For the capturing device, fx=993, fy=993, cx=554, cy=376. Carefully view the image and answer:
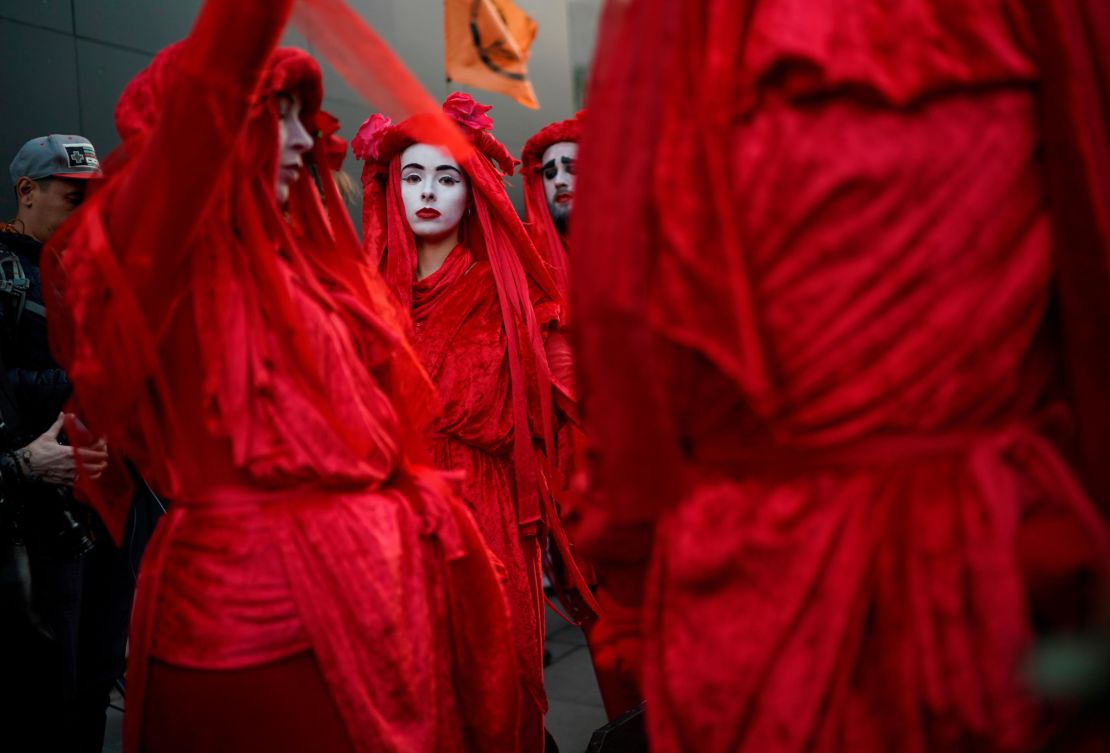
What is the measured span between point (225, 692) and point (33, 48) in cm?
334

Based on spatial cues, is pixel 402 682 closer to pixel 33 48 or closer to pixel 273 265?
pixel 273 265

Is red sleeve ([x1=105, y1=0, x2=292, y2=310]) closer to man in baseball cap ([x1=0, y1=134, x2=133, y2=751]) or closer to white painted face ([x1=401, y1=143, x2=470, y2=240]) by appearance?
man in baseball cap ([x1=0, y1=134, x2=133, y2=751])

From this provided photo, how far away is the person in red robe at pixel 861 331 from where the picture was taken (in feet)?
3.55

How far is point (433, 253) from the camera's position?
3.47m

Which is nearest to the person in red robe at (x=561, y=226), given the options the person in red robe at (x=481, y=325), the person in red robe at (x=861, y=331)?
the person in red robe at (x=481, y=325)

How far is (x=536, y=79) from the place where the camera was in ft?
19.0

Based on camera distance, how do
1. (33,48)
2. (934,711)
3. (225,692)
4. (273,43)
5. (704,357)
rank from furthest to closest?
1. (33,48)
2. (225,692)
3. (273,43)
4. (704,357)
5. (934,711)

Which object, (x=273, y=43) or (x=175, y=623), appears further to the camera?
(x=175, y=623)

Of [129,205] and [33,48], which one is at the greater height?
[33,48]

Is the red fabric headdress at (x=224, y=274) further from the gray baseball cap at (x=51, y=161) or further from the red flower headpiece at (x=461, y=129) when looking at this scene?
the red flower headpiece at (x=461, y=129)

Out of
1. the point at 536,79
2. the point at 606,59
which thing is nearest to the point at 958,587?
the point at 606,59

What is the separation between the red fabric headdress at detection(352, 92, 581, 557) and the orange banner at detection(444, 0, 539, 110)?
5.06 ft

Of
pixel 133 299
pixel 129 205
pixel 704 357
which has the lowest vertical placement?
pixel 704 357

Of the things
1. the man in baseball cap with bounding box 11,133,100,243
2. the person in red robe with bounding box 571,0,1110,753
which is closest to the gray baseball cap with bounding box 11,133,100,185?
the man in baseball cap with bounding box 11,133,100,243
